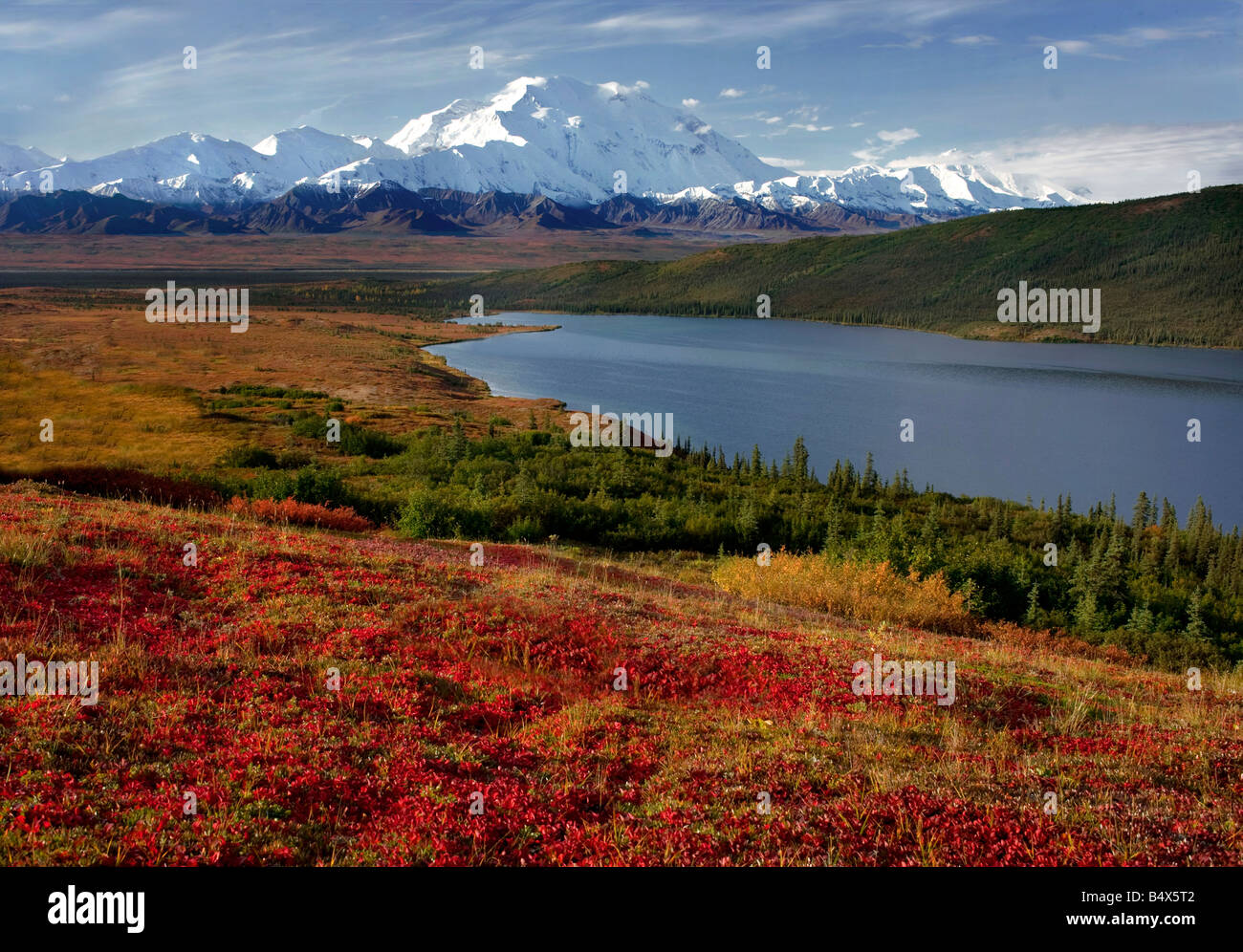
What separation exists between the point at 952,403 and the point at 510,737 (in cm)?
11851

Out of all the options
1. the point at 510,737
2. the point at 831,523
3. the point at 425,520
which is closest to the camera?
the point at 510,737

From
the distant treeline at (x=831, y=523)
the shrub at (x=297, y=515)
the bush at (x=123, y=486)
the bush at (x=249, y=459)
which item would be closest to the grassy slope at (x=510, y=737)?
the shrub at (x=297, y=515)

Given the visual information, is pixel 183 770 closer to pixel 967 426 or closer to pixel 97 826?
pixel 97 826

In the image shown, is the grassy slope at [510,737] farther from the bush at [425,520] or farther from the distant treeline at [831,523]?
the distant treeline at [831,523]

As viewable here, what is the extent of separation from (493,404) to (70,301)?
15831cm

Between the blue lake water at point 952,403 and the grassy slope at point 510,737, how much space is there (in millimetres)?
67959

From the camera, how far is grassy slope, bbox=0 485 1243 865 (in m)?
7.22

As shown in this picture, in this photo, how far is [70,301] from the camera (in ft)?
640

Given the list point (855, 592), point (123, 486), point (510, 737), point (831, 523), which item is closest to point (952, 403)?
point (831, 523)

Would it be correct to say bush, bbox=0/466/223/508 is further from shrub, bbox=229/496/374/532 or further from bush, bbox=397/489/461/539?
bush, bbox=397/489/461/539

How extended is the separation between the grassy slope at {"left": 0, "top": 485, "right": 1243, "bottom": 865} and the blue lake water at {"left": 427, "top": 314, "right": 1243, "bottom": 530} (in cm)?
6796

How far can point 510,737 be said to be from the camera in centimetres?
971

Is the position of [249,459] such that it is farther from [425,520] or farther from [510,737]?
[510,737]
